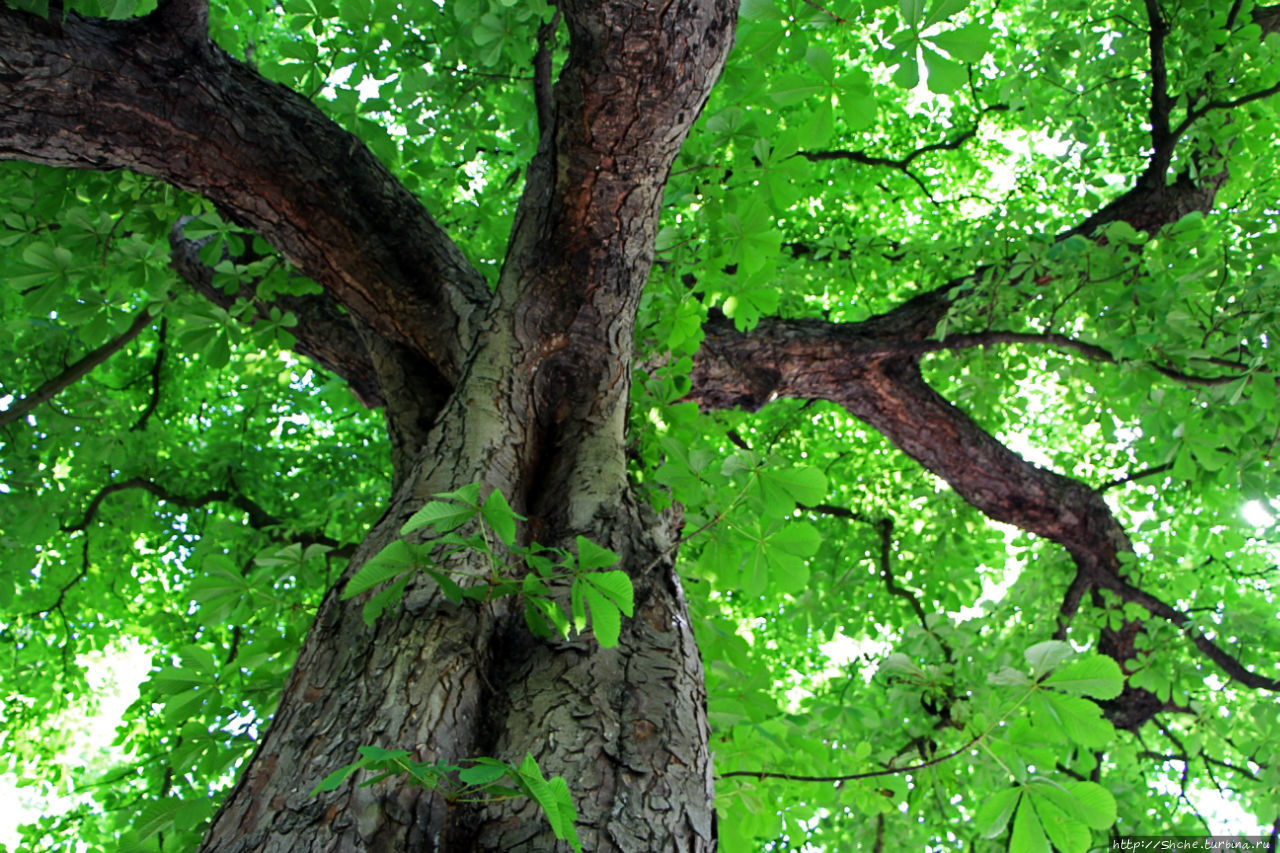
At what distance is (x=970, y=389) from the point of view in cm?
431

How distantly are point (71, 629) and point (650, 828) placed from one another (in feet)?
17.6

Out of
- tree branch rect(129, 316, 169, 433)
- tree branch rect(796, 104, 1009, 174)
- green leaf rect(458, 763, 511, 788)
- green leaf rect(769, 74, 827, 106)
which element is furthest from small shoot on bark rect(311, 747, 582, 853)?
tree branch rect(796, 104, 1009, 174)

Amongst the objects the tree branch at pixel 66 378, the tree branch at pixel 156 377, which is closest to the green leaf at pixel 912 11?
the tree branch at pixel 66 378

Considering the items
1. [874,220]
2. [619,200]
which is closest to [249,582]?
[619,200]

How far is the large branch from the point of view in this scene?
6.38 ft

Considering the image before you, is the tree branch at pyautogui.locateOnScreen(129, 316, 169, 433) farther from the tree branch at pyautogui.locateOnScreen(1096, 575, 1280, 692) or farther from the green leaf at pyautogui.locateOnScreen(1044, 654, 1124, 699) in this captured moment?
the tree branch at pyautogui.locateOnScreen(1096, 575, 1280, 692)

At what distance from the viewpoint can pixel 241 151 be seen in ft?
7.46

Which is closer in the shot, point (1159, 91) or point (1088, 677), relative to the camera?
point (1088, 677)

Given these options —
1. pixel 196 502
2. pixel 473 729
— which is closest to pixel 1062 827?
pixel 473 729

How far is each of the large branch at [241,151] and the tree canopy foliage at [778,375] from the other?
13 mm

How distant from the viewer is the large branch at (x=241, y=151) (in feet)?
6.38

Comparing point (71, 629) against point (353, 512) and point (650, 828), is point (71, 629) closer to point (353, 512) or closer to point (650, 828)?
point (353, 512)

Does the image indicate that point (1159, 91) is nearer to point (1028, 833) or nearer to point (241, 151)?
point (1028, 833)

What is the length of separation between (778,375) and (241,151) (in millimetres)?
2672
